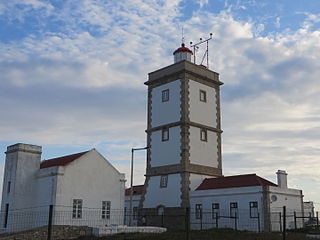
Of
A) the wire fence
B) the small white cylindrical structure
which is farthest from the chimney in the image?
the small white cylindrical structure

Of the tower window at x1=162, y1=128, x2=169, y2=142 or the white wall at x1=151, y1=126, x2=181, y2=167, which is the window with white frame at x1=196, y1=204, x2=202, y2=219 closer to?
the white wall at x1=151, y1=126, x2=181, y2=167

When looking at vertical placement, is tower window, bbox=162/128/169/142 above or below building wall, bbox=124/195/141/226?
above

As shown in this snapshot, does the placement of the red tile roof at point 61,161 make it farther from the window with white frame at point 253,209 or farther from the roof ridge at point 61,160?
the window with white frame at point 253,209

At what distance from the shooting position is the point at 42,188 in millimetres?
31297

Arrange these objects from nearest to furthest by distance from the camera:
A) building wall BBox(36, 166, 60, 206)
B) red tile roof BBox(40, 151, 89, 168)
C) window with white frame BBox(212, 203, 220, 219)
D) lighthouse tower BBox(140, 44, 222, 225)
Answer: building wall BBox(36, 166, 60, 206) < red tile roof BBox(40, 151, 89, 168) < window with white frame BBox(212, 203, 220, 219) < lighthouse tower BBox(140, 44, 222, 225)

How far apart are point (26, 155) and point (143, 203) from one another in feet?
39.2

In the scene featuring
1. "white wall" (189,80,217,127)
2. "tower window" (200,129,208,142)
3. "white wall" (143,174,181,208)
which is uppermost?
"white wall" (189,80,217,127)

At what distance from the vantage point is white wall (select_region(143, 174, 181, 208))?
118 ft

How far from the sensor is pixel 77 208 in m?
30.7

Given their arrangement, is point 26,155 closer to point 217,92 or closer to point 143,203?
point 143,203

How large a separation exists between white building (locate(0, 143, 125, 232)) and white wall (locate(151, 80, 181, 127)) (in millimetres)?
7707

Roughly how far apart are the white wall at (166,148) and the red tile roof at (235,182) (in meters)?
3.19

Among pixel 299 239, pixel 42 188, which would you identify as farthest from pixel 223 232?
pixel 42 188

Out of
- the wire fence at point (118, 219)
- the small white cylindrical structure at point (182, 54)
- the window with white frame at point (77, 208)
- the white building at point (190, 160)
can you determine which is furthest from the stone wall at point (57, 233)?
the small white cylindrical structure at point (182, 54)
